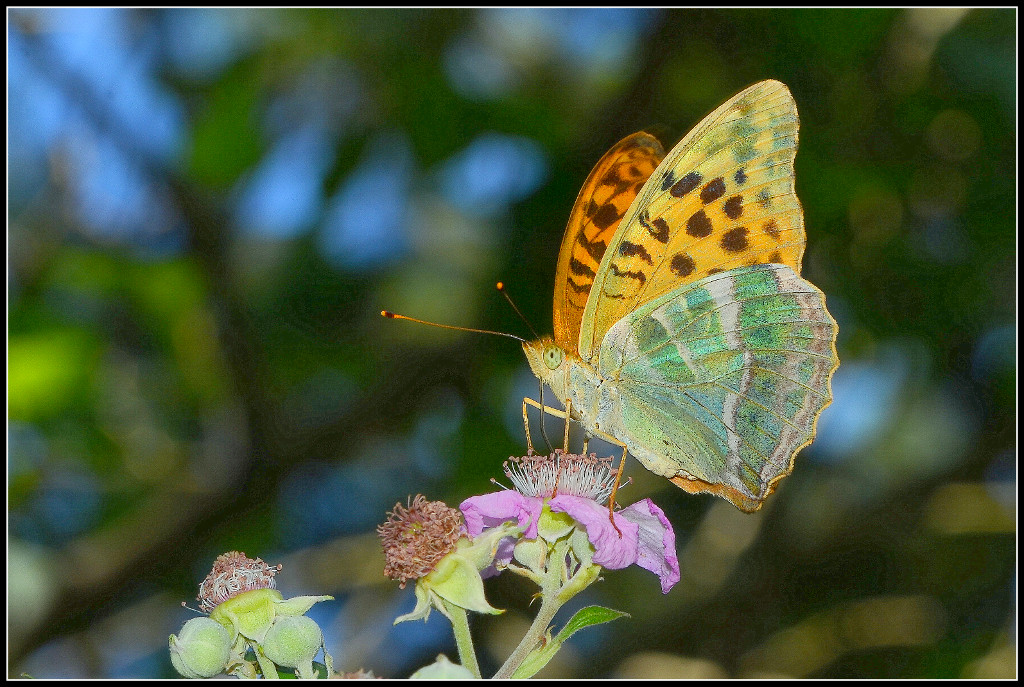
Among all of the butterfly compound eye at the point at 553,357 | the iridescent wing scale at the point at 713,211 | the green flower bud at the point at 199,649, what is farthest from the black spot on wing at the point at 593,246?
the green flower bud at the point at 199,649

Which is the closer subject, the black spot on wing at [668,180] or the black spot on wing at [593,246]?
the black spot on wing at [668,180]

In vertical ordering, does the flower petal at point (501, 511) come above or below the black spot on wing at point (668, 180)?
below

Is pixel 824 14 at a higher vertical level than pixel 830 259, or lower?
higher

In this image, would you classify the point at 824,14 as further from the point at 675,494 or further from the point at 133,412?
the point at 133,412

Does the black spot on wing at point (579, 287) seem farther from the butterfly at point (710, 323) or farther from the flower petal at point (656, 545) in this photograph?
the flower petal at point (656, 545)

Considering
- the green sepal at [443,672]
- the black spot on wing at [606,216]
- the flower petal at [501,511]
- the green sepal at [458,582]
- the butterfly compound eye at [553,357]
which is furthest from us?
the black spot on wing at [606,216]

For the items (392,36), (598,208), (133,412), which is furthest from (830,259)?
(133,412)

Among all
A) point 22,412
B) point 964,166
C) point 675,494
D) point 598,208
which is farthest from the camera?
point 675,494

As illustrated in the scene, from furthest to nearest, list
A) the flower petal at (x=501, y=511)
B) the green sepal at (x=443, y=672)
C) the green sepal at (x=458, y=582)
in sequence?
the flower petal at (x=501, y=511) → the green sepal at (x=458, y=582) → the green sepal at (x=443, y=672)
